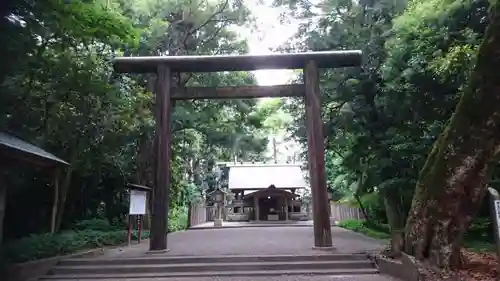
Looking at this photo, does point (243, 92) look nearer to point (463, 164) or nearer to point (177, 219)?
point (463, 164)

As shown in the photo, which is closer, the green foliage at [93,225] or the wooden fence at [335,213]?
the green foliage at [93,225]

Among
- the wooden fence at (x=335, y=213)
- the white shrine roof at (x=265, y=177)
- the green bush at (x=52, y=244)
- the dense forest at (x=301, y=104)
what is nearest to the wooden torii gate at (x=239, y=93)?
the dense forest at (x=301, y=104)

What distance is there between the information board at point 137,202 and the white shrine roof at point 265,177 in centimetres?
1668

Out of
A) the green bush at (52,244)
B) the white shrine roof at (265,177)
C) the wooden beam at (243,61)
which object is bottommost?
the green bush at (52,244)

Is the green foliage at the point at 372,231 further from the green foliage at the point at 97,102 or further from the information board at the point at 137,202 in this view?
the information board at the point at 137,202

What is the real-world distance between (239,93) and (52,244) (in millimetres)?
5787

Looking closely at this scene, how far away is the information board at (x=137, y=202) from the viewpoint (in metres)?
11.4

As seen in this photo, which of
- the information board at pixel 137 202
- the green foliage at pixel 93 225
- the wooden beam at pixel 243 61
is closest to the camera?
the wooden beam at pixel 243 61

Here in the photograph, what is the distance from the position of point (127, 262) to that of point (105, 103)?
16.7 ft

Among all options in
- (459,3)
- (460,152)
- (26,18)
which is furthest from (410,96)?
(26,18)

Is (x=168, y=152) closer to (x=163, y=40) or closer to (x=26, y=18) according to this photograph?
(x=26, y=18)

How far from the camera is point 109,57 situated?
475 inches

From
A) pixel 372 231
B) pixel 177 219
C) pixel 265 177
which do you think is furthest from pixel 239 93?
pixel 265 177

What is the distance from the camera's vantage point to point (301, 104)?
15.9m
